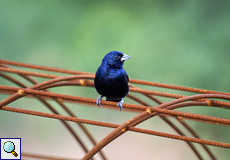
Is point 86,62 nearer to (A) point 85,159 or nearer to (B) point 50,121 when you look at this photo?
(B) point 50,121

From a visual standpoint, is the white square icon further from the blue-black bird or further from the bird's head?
the bird's head

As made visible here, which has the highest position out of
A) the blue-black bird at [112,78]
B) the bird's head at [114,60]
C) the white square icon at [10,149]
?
the bird's head at [114,60]

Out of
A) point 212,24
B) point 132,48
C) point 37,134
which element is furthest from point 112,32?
point 37,134

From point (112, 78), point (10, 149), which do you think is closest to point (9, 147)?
point (10, 149)

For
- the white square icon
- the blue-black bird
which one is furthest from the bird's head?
the white square icon

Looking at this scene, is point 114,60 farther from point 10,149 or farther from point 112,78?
point 10,149

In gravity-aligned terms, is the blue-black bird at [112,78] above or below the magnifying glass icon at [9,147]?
above

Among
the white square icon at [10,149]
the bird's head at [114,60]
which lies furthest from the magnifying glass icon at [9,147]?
the bird's head at [114,60]

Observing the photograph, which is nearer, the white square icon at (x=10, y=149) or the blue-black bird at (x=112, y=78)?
the blue-black bird at (x=112, y=78)

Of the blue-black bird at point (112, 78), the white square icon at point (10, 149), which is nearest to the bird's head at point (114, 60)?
the blue-black bird at point (112, 78)

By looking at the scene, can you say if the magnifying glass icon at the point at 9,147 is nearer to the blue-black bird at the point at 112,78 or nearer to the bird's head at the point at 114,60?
the blue-black bird at the point at 112,78
